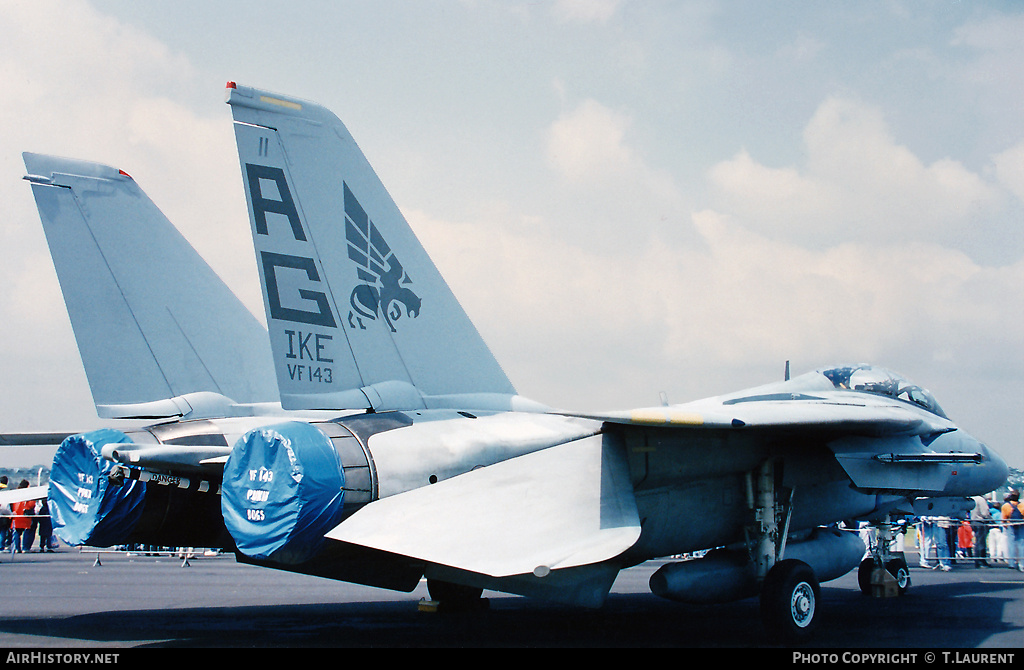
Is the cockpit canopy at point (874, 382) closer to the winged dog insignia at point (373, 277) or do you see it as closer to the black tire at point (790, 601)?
the black tire at point (790, 601)

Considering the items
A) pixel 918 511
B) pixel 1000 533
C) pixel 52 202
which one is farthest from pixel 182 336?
pixel 1000 533

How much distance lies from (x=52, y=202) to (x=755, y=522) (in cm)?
815

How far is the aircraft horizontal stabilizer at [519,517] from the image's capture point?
568 centimetres

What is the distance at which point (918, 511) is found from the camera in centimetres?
1091

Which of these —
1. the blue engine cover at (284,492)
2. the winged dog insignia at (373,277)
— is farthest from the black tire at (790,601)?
the winged dog insignia at (373,277)

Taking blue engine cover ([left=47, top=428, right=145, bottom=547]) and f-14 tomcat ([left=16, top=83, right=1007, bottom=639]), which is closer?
f-14 tomcat ([left=16, top=83, right=1007, bottom=639])

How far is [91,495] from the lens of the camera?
750 centimetres

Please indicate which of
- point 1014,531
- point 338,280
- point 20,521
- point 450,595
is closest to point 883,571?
point 450,595

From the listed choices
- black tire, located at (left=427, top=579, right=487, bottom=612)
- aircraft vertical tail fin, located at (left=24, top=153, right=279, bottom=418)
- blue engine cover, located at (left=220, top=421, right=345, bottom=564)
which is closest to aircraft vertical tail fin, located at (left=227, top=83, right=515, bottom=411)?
blue engine cover, located at (left=220, top=421, right=345, bottom=564)

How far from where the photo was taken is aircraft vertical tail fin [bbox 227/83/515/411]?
24.7 feet

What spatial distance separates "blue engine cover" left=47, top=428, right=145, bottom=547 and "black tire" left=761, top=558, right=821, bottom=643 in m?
5.46

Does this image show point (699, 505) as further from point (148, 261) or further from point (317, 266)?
point (148, 261)

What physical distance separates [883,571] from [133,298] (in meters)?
9.35

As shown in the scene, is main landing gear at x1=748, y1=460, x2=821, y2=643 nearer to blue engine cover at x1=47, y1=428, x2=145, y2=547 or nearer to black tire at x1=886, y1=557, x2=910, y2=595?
black tire at x1=886, y1=557, x2=910, y2=595
